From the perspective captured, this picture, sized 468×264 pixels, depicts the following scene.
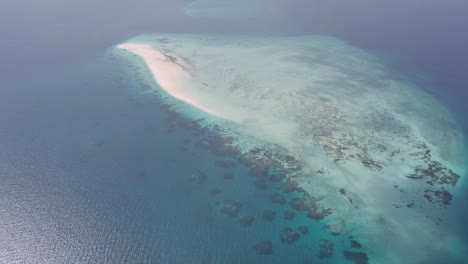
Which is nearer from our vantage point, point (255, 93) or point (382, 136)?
point (382, 136)

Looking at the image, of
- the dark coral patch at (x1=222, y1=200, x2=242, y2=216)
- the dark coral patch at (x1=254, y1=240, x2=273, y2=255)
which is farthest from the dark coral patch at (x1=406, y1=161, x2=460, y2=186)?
the dark coral patch at (x1=222, y1=200, x2=242, y2=216)

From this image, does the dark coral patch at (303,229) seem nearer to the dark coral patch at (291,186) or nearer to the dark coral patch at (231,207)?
the dark coral patch at (291,186)

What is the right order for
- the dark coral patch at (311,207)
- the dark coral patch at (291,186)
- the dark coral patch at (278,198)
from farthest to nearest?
the dark coral patch at (291,186) → the dark coral patch at (278,198) → the dark coral patch at (311,207)

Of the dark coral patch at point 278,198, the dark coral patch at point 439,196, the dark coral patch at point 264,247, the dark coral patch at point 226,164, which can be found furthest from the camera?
the dark coral patch at point 226,164

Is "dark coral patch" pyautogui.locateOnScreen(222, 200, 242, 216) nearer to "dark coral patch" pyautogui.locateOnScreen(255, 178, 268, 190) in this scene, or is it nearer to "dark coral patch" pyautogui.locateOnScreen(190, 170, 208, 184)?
"dark coral patch" pyautogui.locateOnScreen(255, 178, 268, 190)

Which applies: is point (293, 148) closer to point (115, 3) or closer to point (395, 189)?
point (395, 189)

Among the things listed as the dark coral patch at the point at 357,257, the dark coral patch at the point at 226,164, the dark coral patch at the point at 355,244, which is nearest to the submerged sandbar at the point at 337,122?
the dark coral patch at the point at 355,244

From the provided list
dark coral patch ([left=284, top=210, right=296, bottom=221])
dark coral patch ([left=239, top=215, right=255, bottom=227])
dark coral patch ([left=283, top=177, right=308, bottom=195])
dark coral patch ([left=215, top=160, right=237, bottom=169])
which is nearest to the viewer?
dark coral patch ([left=239, top=215, right=255, bottom=227])

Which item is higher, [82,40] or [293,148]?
[82,40]

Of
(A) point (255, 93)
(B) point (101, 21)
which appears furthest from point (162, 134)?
(B) point (101, 21)
